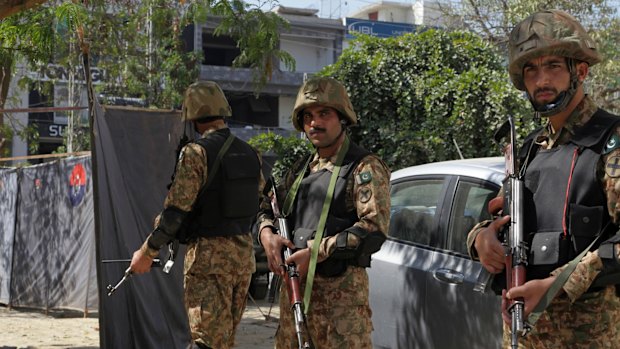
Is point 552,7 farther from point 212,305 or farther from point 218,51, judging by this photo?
point 218,51

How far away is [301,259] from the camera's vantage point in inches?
153

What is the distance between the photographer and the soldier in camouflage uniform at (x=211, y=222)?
16.8 feet

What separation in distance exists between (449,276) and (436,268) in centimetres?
14

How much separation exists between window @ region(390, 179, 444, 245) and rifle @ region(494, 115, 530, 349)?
2.35 metres

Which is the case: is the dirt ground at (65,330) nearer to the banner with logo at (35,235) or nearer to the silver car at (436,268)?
the banner with logo at (35,235)

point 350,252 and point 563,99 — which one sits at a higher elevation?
point 563,99

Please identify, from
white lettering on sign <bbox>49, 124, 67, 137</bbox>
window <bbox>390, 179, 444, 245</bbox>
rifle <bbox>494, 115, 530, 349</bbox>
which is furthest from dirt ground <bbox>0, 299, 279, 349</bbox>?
white lettering on sign <bbox>49, 124, 67, 137</bbox>

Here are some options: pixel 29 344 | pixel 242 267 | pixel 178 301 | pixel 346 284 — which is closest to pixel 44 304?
pixel 29 344

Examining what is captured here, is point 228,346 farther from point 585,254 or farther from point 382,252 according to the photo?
point 585,254

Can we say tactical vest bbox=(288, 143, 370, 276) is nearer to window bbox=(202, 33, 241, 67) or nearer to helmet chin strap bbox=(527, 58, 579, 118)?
helmet chin strap bbox=(527, 58, 579, 118)

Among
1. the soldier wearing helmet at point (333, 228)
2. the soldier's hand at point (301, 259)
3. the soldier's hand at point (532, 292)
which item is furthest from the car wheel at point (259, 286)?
the soldier's hand at point (532, 292)

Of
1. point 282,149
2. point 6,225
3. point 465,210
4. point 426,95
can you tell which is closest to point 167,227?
point 465,210

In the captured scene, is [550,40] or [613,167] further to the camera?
[550,40]

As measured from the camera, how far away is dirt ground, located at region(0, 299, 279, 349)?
8.47 m
